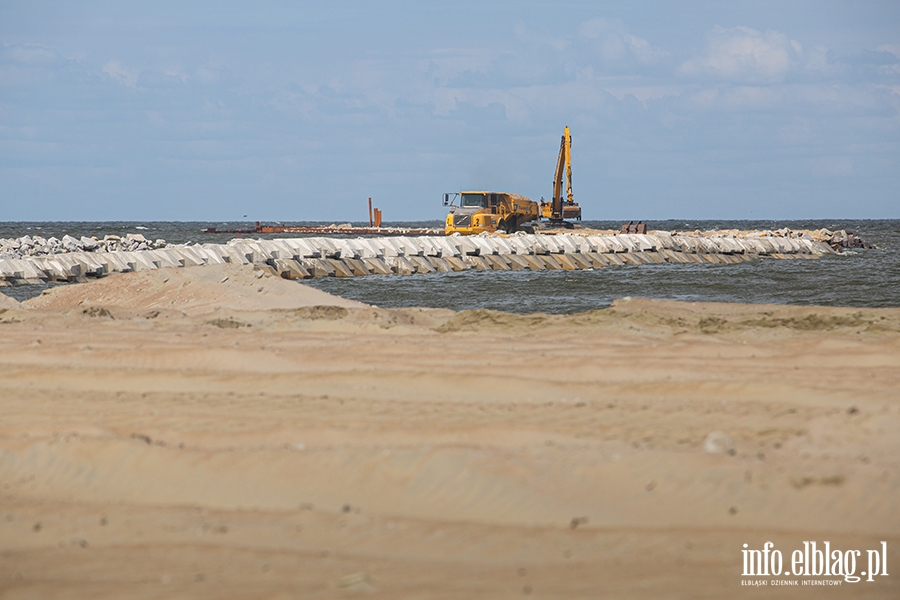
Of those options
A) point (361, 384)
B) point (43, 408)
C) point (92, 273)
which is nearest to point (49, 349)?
point (43, 408)

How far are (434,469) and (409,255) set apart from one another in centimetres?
2387

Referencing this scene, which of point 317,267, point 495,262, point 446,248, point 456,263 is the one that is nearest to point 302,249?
point 317,267

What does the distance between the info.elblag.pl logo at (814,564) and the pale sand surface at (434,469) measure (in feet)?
0.20

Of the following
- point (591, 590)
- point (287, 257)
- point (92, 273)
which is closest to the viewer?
point (591, 590)

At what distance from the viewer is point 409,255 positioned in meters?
28.3

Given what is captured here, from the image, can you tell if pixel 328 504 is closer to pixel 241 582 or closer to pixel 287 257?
pixel 241 582

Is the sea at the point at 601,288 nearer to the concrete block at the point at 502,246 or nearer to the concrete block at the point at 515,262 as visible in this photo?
the concrete block at the point at 515,262

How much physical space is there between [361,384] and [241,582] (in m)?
3.37

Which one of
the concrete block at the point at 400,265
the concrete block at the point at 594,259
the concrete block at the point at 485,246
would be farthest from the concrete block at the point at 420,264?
the concrete block at the point at 594,259

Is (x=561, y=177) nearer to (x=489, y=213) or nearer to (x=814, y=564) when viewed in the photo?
(x=489, y=213)

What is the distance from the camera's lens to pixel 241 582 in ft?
11.3

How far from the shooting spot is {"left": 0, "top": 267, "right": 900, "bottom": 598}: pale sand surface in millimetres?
3549

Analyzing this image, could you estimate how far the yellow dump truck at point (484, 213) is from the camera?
38.6 metres

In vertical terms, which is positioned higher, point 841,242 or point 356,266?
point 841,242
